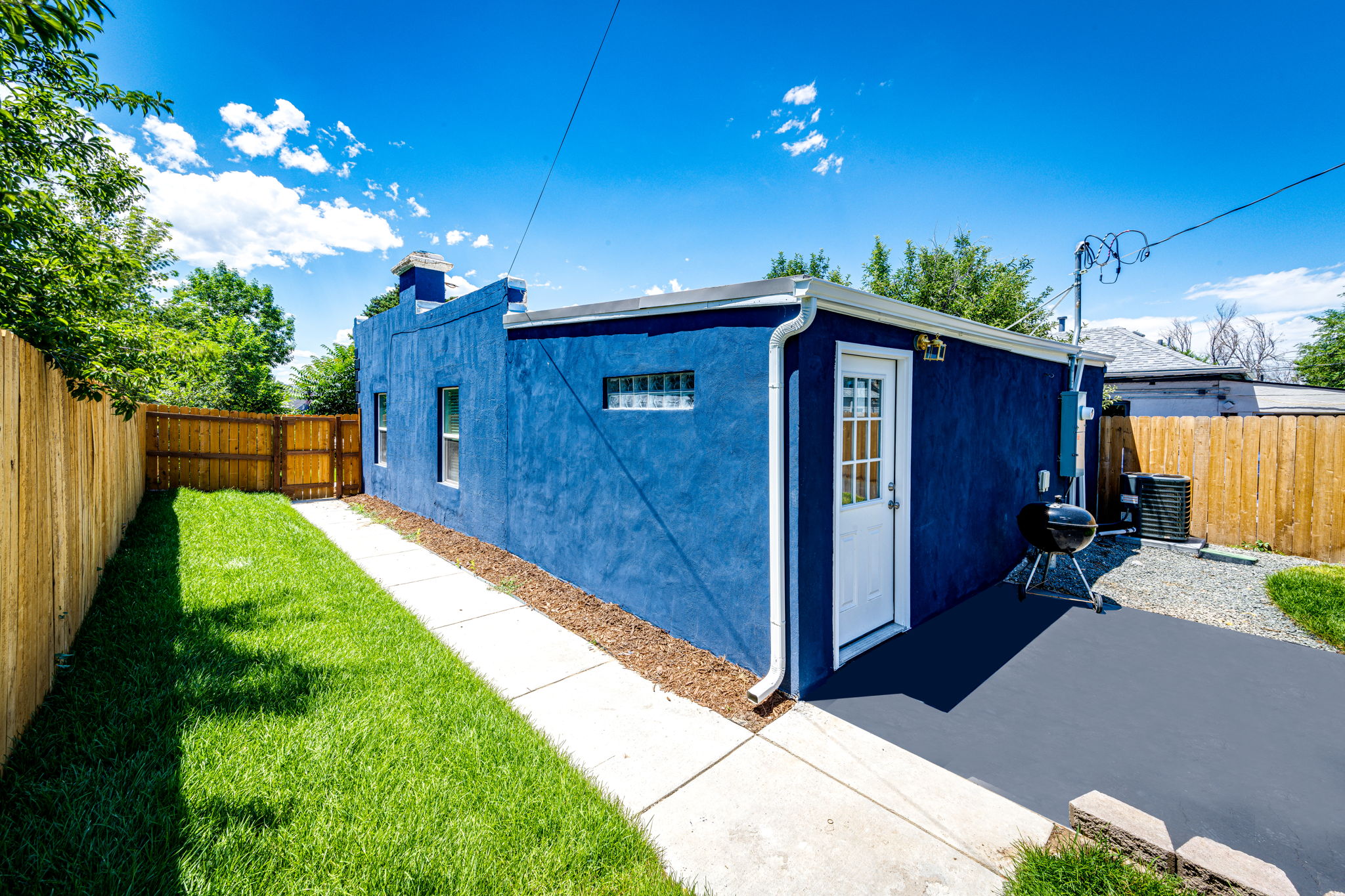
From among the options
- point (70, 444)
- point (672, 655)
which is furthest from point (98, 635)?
point (672, 655)

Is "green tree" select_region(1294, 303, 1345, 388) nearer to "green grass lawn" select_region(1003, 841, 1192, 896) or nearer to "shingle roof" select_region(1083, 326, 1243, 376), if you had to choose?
"shingle roof" select_region(1083, 326, 1243, 376)

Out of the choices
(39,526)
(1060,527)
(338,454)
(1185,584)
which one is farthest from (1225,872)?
(338,454)

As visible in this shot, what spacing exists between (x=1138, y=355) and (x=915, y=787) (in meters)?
18.3

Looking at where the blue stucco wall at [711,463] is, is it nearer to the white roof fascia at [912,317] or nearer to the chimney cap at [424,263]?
the white roof fascia at [912,317]

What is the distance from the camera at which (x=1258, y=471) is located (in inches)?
291

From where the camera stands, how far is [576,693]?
352cm

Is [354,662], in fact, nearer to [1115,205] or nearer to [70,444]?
[70,444]

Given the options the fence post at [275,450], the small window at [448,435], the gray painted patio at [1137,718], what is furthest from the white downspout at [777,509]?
the fence post at [275,450]

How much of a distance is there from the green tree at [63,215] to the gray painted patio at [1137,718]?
5104 mm

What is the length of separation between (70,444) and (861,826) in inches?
223

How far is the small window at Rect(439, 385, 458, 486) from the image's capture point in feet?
26.3

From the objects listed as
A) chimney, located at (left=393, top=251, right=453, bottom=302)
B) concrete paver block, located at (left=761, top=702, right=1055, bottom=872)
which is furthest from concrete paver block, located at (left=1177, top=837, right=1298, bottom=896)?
chimney, located at (left=393, top=251, right=453, bottom=302)

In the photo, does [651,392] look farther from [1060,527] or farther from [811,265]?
[811,265]

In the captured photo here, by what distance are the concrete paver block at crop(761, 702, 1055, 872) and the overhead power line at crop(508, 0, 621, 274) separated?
18.4 feet
